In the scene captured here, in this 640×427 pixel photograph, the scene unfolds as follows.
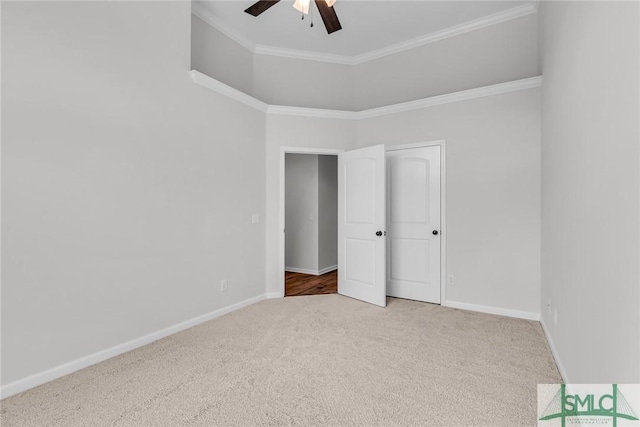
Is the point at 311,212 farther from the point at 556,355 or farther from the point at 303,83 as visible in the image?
the point at 556,355

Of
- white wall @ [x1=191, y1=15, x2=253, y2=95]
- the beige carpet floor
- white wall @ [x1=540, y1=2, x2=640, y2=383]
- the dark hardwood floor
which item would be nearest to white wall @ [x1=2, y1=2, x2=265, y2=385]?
the beige carpet floor

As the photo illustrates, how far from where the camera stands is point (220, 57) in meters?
4.10

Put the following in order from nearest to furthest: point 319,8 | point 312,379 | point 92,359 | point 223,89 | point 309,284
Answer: point 312,379 < point 92,359 < point 319,8 < point 223,89 < point 309,284

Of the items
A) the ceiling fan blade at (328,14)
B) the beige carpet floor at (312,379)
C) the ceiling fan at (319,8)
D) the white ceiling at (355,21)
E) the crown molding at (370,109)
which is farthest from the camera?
the white ceiling at (355,21)

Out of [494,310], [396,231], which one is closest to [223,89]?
[396,231]

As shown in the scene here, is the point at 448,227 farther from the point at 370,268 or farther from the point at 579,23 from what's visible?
the point at 579,23

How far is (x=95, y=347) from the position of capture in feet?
8.18

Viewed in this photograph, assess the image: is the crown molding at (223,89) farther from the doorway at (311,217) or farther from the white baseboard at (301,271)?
the white baseboard at (301,271)

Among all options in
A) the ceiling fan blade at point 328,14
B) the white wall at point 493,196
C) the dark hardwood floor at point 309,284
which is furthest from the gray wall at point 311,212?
the ceiling fan blade at point 328,14

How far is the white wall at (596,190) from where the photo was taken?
3.69 ft

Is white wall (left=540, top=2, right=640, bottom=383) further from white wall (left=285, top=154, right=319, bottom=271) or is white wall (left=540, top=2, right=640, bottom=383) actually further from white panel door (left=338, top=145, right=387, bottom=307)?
white wall (left=285, top=154, right=319, bottom=271)

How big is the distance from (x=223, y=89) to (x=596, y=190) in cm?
335

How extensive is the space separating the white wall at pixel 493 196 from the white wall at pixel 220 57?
2386 millimetres

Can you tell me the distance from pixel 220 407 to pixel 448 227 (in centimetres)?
305
